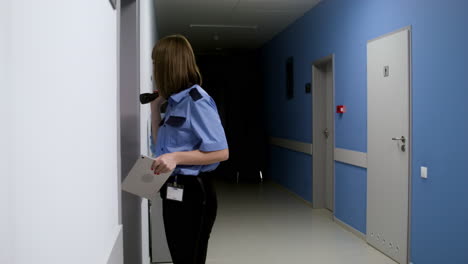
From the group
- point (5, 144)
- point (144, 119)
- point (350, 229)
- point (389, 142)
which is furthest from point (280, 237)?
point (5, 144)

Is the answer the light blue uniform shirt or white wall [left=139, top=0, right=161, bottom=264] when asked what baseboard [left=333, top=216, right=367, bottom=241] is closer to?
white wall [left=139, top=0, right=161, bottom=264]

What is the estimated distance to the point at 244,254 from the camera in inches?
153

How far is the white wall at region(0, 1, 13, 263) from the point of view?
420mm

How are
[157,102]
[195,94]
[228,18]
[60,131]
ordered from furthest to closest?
[228,18] < [157,102] < [195,94] < [60,131]

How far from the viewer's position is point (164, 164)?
1.47 meters

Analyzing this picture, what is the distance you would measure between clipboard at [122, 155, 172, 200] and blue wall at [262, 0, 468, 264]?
94.0 inches

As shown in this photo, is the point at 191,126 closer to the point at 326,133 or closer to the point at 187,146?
the point at 187,146

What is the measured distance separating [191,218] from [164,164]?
301 millimetres

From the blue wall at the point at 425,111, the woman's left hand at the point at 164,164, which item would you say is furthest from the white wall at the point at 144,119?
the blue wall at the point at 425,111

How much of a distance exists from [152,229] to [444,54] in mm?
2803

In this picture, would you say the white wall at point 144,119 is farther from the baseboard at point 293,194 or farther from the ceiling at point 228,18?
the baseboard at point 293,194

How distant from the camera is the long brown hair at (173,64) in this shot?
1622mm

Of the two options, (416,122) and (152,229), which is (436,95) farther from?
(152,229)

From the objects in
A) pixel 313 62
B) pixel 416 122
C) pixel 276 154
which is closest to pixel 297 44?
pixel 313 62
